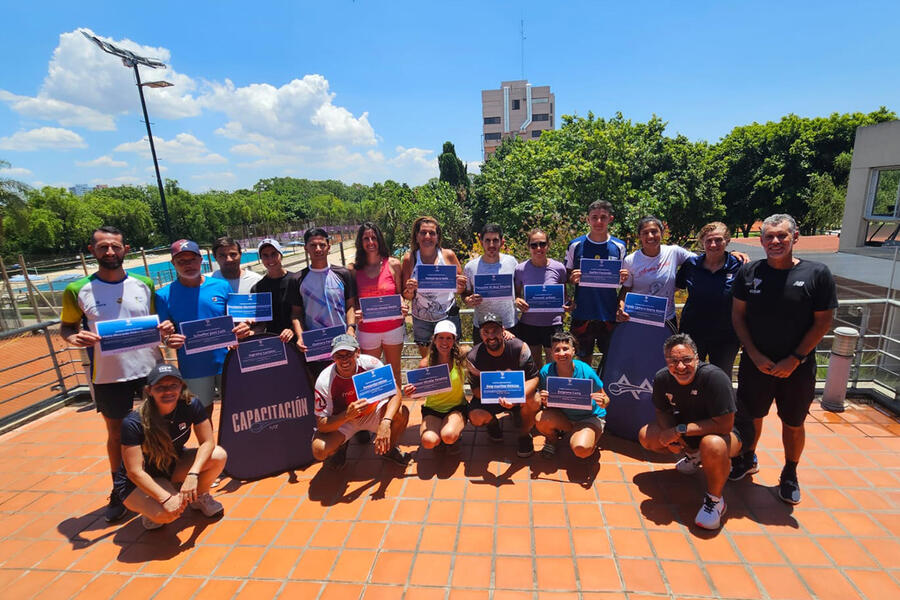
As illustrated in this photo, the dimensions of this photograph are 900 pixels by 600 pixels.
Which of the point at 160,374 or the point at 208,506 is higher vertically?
the point at 160,374

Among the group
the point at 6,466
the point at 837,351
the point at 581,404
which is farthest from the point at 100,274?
the point at 837,351

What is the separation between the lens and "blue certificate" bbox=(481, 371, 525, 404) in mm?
3594

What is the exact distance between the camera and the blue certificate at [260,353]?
147 inches

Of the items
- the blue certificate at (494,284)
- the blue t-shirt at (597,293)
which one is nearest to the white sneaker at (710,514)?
the blue t-shirt at (597,293)

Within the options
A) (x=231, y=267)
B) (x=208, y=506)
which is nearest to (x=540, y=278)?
(x=231, y=267)

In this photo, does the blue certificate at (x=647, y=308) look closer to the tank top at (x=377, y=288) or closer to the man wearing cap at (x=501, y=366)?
the man wearing cap at (x=501, y=366)

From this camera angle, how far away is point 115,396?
341cm

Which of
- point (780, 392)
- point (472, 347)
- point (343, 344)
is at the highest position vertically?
point (343, 344)

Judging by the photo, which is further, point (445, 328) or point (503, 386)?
point (445, 328)

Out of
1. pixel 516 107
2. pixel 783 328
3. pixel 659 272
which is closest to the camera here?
pixel 783 328

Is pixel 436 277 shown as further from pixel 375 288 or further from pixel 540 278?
pixel 540 278

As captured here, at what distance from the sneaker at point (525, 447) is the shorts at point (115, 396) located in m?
3.17

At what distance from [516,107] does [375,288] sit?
284ft

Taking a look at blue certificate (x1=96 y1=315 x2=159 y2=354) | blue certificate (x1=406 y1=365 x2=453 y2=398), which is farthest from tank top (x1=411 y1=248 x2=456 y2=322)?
blue certificate (x1=96 y1=315 x2=159 y2=354)
